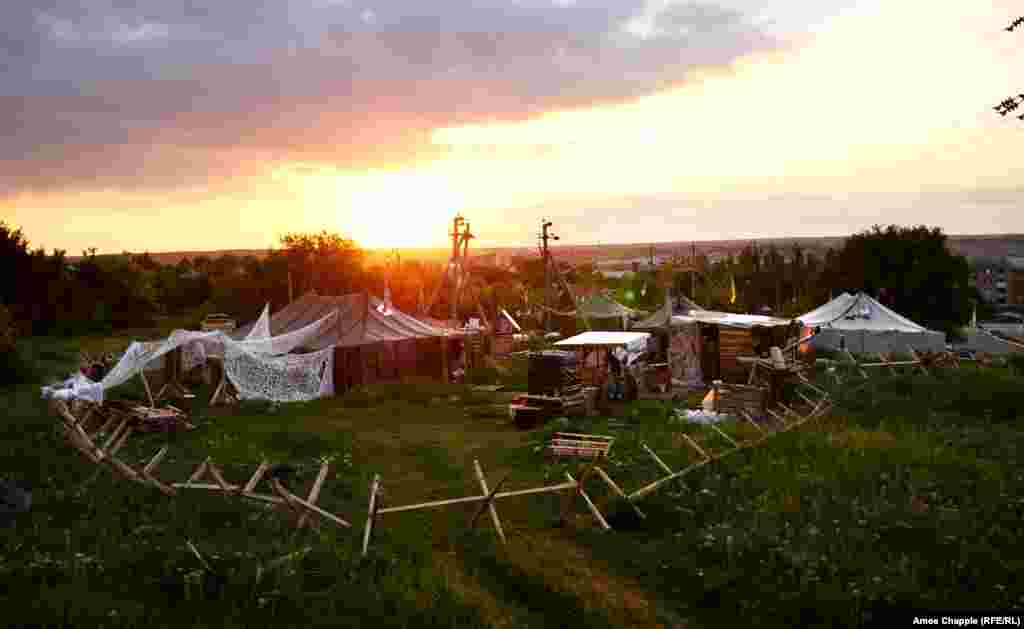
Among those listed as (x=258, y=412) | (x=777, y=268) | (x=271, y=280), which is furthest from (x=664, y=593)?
(x=777, y=268)

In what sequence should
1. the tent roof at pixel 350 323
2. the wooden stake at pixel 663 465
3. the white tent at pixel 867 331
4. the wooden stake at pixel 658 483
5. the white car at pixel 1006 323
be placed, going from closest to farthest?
the wooden stake at pixel 658 483, the wooden stake at pixel 663 465, the tent roof at pixel 350 323, the white tent at pixel 867 331, the white car at pixel 1006 323

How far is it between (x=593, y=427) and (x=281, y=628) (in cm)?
956

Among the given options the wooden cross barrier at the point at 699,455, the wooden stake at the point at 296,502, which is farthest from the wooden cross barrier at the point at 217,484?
the wooden cross barrier at the point at 699,455

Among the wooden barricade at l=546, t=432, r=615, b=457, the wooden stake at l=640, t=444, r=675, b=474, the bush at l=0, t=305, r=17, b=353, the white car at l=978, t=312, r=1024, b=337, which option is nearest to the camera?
the wooden stake at l=640, t=444, r=675, b=474

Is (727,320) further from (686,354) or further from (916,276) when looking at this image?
(916,276)

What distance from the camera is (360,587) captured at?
716 cm

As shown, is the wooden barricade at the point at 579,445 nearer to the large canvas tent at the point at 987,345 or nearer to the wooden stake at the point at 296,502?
the wooden stake at the point at 296,502

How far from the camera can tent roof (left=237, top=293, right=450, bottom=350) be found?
22.5 metres

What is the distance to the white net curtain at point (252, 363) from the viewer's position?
1834 cm

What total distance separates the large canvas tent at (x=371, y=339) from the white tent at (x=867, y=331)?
43.4ft

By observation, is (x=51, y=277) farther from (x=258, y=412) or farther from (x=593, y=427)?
(x=593, y=427)

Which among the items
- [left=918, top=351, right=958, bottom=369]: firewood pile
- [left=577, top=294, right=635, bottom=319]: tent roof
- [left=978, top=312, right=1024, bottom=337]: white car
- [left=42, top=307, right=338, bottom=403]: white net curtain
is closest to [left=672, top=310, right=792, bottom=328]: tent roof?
[left=918, top=351, right=958, bottom=369]: firewood pile

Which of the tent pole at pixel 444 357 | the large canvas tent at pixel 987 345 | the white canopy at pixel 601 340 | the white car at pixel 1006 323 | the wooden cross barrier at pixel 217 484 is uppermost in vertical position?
the white canopy at pixel 601 340

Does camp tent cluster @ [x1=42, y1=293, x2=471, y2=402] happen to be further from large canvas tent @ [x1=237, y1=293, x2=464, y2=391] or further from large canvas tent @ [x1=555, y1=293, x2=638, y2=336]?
large canvas tent @ [x1=555, y1=293, x2=638, y2=336]
